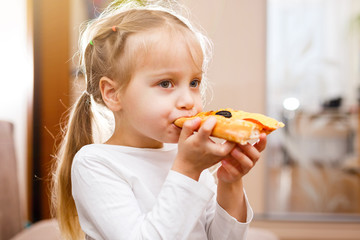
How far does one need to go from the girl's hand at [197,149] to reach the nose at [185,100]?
0.05 metres

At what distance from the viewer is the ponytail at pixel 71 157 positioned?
88 cm

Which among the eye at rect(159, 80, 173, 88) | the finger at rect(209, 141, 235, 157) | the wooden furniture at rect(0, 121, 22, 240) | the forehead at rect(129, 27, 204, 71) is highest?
the forehead at rect(129, 27, 204, 71)

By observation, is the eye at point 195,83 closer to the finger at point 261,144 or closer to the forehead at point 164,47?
the forehead at point 164,47

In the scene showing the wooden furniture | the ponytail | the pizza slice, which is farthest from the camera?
the wooden furniture

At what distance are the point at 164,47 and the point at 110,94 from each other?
0.16m

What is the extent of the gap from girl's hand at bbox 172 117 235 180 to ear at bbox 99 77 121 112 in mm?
179

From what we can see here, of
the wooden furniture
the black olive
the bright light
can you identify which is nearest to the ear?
the black olive

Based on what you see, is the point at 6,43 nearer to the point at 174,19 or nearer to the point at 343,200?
the point at 174,19

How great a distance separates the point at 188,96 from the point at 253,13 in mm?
1804

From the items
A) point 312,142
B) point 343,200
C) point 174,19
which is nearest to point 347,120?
point 312,142

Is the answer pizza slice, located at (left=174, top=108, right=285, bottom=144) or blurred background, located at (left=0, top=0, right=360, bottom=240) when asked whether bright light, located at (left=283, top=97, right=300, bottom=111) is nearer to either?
blurred background, located at (left=0, top=0, right=360, bottom=240)

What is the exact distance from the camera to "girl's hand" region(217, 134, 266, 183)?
0.69 metres

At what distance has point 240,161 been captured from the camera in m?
0.69

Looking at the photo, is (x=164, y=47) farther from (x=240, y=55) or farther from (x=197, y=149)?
(x=240, y=55)
